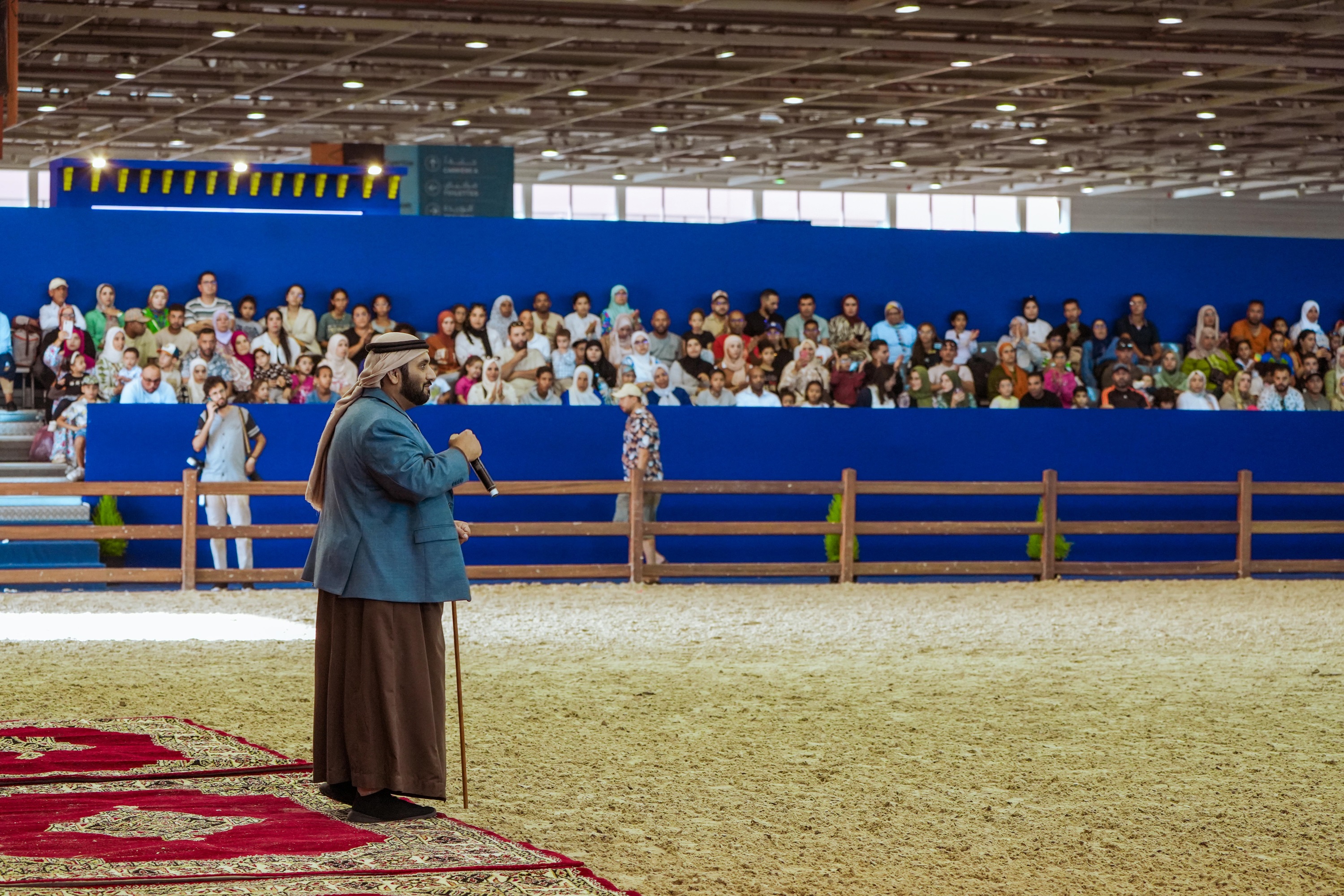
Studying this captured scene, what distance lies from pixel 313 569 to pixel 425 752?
70 cm

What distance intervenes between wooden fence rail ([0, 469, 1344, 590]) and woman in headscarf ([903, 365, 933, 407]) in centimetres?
132

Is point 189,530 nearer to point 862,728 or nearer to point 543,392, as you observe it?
point 543,392

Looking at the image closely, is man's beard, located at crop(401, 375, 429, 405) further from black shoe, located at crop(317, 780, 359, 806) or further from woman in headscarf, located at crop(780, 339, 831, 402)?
woman in headscarf, located at crop(780, 339, 831, 402)

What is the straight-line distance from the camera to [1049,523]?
14.4 metres

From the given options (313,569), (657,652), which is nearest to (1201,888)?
(313,569)

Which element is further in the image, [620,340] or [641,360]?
[620,340]

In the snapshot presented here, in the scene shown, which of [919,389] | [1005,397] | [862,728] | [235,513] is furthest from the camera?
[1005,397]

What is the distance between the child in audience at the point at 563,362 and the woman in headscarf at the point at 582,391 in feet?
0.18

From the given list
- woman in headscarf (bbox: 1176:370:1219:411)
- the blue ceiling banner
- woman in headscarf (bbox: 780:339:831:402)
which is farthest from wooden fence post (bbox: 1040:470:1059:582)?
the blue ceiling banner

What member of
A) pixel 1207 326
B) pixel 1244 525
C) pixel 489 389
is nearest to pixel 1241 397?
pixel 1207 326

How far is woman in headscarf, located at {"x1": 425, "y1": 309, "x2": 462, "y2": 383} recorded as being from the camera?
14.8 meters

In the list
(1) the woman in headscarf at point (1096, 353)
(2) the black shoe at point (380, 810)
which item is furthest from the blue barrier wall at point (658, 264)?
(2) the black shoe at point (380, 810)

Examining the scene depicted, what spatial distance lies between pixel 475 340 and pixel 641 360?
4.93ft

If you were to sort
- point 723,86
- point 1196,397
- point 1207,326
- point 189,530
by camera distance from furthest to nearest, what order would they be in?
point 723,86
point 1207,326
point 1196,397
point 189,530
